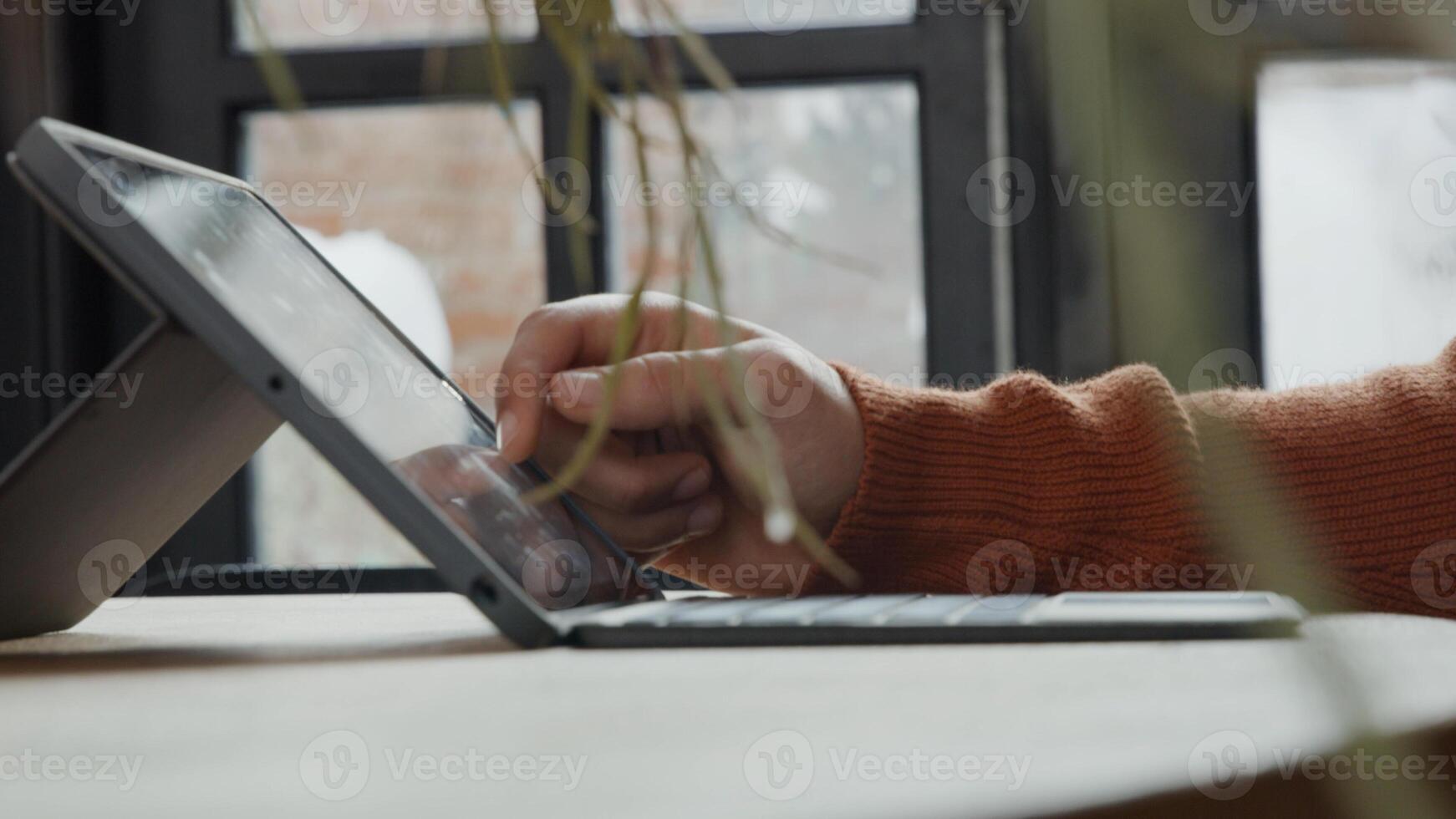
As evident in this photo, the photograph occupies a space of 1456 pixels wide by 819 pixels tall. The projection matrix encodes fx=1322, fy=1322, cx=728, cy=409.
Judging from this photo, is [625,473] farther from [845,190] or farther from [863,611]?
[845,190]

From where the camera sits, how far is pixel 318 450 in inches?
14.3

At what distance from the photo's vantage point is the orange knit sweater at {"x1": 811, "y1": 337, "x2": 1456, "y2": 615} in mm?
541

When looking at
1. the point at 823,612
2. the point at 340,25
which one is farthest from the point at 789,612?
the point at 340,25

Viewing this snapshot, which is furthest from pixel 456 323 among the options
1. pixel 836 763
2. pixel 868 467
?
pixel 836 763

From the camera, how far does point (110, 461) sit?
41 centimetres

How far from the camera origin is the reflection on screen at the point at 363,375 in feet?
1.28

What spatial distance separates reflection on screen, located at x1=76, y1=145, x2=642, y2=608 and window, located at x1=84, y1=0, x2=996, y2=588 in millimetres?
696

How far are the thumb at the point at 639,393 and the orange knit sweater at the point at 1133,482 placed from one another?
11 cm

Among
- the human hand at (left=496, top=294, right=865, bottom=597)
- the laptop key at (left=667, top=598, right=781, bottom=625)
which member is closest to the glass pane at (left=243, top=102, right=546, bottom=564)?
the human hand at (left=496, top=294, right=865, bottom=597)

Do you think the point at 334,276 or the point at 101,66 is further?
the point at 101,66

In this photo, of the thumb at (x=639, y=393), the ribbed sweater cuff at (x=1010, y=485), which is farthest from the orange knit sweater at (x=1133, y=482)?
the thumb at (x=639, y=393)

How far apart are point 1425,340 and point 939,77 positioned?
1.59 feet

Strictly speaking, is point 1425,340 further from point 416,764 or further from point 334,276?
point 416,764

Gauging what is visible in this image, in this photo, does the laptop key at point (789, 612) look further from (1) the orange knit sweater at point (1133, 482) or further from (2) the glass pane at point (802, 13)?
(2) the glass pane at point (802, 13)
